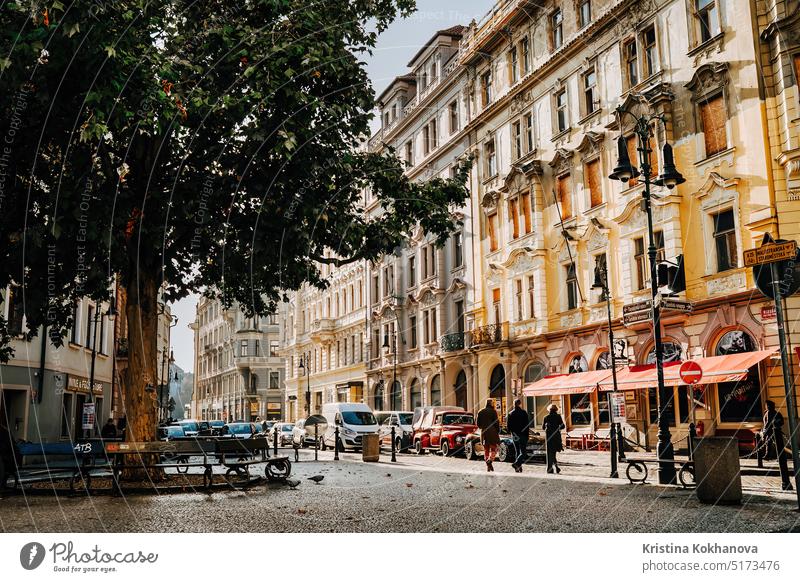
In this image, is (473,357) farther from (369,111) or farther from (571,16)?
(571,16)

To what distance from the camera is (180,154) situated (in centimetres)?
1245

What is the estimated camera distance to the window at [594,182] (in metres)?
12.9

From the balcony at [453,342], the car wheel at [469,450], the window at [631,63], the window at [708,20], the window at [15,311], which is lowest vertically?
the car wheel at [469,450]

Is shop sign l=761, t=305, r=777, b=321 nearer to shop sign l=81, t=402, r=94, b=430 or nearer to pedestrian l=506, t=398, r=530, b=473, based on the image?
pedestrian l=506, t=398, r=530, b=473

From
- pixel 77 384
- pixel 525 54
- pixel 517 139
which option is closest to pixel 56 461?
pixel 77 384

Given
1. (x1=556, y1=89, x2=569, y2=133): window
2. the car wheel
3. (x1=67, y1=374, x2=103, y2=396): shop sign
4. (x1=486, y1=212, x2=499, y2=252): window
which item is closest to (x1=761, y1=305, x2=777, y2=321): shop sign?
(x1=556, y1=89, x2=569, y2=133): window

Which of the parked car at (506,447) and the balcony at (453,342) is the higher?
the balcony at (453,342)

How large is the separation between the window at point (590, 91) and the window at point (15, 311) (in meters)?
9.81

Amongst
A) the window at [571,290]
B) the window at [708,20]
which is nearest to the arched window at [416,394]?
the window at [571,290]

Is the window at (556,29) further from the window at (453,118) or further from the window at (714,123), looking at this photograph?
the window at (714,123)

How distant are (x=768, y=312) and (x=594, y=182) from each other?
3.54 m

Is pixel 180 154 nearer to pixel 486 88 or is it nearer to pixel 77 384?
pixel 486 88

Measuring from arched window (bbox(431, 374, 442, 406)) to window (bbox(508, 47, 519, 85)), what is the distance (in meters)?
6.20

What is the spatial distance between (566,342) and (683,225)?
3.26m
